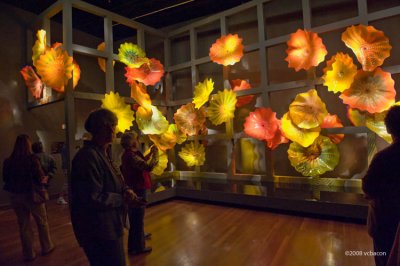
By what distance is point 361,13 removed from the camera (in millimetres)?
3674

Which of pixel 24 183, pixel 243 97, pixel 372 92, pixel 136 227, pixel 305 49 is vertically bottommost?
pixel 136 227

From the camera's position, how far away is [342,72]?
3.45 metres

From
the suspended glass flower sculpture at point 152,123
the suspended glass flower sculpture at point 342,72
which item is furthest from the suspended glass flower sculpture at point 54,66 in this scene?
the suspended glass flower sculpture at point 342,72

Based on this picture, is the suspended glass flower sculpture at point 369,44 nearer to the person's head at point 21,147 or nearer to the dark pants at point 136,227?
the dark pants at point 136,227

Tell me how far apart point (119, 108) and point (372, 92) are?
376cm

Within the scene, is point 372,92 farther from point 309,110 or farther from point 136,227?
point 136,227

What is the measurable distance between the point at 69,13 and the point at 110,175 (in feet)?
12.6

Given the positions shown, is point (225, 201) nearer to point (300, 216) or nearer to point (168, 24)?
point (300, 216)

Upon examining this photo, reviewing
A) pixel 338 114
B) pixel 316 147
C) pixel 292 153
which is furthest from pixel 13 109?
pixel 338 114

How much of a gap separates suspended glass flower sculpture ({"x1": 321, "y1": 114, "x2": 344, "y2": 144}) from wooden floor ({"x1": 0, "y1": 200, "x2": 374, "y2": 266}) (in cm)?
140

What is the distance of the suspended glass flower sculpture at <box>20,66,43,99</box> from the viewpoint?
457 centimetres

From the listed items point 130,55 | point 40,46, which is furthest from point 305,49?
point 40,46

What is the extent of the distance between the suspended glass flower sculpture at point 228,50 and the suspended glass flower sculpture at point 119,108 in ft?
6.12

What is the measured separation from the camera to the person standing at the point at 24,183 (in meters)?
2.44
